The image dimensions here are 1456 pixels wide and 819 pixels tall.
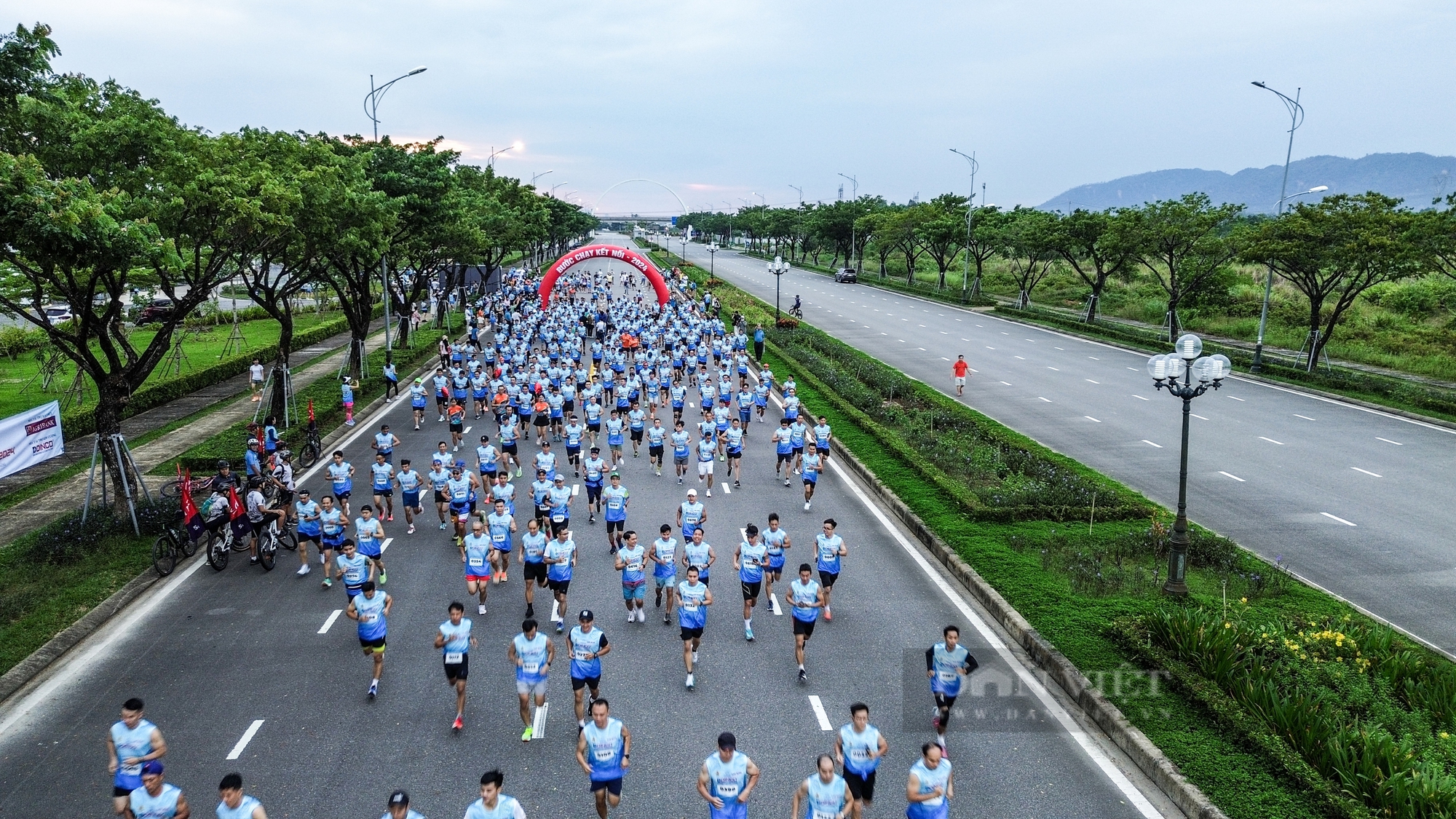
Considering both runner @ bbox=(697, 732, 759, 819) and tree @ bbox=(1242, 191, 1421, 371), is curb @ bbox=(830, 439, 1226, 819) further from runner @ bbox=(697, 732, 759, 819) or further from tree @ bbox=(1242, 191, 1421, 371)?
tree @ bbox=(1242, 191, 1421, 371)

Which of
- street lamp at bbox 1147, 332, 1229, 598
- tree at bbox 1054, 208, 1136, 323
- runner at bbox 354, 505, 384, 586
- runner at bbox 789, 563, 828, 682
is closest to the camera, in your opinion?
runner at bbox 789, 563, 828, 682

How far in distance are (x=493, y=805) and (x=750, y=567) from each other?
534 cm

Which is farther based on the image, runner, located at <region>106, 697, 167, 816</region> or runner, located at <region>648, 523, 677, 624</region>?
runner, located at <region>648, 523, 677, 624</region>

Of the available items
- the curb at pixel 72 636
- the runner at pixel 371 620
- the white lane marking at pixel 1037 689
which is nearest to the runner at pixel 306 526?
the curb at pixel 72 636

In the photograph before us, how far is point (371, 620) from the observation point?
9.82 m

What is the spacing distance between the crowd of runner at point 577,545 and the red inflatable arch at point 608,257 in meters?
18.3

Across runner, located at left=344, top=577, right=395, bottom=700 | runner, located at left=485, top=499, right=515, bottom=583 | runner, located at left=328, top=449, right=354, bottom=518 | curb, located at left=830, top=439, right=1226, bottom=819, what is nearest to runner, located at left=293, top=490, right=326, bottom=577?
runner, located at left=328, top=449, right=354, bottom=518

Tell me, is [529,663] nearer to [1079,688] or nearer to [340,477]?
[1079,688]

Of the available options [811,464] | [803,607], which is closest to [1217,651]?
[803,607]

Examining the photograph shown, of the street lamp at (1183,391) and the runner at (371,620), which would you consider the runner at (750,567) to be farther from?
the street lamp at (1183,391)

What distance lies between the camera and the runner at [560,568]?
37.7 ft

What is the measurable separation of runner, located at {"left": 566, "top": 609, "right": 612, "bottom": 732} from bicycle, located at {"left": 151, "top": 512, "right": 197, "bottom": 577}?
27.6 ft

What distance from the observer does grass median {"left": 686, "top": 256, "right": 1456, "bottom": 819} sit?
792 centimetres

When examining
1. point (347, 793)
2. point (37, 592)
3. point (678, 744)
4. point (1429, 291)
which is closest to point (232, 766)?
point (347, 793)
